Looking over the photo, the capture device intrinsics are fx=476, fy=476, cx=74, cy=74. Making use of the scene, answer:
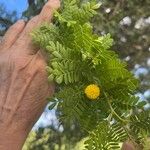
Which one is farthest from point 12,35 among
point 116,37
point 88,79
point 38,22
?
point 116,37

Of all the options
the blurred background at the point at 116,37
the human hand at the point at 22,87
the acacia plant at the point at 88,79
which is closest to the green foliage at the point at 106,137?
the acacia plant at the point at 88,79

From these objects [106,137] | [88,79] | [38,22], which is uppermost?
[38,22]

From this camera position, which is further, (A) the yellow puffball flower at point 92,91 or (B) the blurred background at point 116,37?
(B) the blurred background at point 116,37

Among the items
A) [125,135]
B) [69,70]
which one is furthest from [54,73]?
[125,135]

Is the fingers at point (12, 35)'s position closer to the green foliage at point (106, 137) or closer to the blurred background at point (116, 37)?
the green foliage at point (106, 137)

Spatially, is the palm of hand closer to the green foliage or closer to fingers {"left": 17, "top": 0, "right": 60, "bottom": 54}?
fingers {"left": 17, "top": 0, "right": 60, "bottom": 54}

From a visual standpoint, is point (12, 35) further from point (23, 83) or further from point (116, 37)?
point (116, 37)

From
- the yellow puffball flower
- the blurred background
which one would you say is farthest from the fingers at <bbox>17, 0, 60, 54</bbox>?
the blurred background

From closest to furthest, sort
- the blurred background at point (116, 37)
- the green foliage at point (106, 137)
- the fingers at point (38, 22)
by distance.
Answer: the green foliage at point (106, 137) < the fingers at point (38, 22) < the blurred background at point (116, 37)
